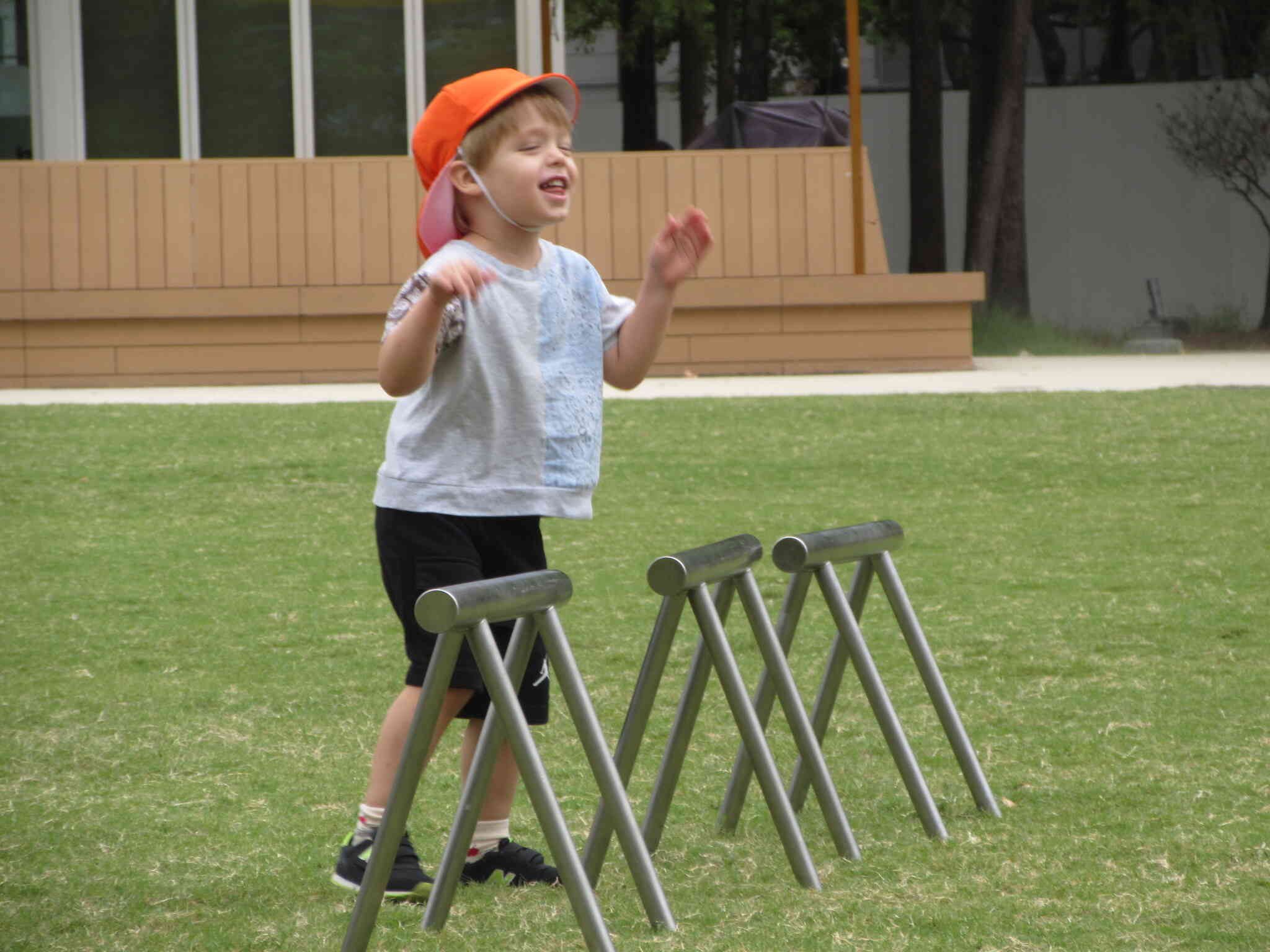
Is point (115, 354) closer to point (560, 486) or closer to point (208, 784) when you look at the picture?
point (208, 784)

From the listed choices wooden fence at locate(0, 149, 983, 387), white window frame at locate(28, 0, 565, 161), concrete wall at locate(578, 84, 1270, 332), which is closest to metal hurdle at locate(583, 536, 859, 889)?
wooden fence at locate(0, 149, 983, 387)

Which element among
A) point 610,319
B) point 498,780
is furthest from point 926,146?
point 498,780

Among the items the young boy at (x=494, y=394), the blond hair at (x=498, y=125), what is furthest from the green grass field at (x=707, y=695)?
the blond hair at (x=498, y=125)

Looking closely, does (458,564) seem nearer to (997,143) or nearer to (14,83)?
(14,83)

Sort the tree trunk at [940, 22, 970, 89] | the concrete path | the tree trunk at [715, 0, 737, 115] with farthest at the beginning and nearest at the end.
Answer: the tree trunk at [940, 22, 970, 89], the tree trunk at [715, 0, 737, 115], the concrete path

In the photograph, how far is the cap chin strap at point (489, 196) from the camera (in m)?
3.43

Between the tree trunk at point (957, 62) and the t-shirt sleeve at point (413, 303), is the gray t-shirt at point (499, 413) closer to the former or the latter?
the t-shirt sleeve at point (413, 303)

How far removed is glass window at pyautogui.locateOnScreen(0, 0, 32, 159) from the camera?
1714cm

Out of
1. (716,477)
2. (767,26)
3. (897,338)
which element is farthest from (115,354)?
(767,26)

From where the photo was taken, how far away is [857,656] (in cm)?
384

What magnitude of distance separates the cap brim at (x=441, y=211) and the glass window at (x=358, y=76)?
1370 centimetres

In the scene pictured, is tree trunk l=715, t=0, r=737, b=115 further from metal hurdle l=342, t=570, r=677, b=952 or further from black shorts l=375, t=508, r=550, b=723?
metal hurdle l=342, t=570, r=677, b=952

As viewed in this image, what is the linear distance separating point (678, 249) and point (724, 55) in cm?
2527

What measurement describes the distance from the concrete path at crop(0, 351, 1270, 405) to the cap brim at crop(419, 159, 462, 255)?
9512mm
